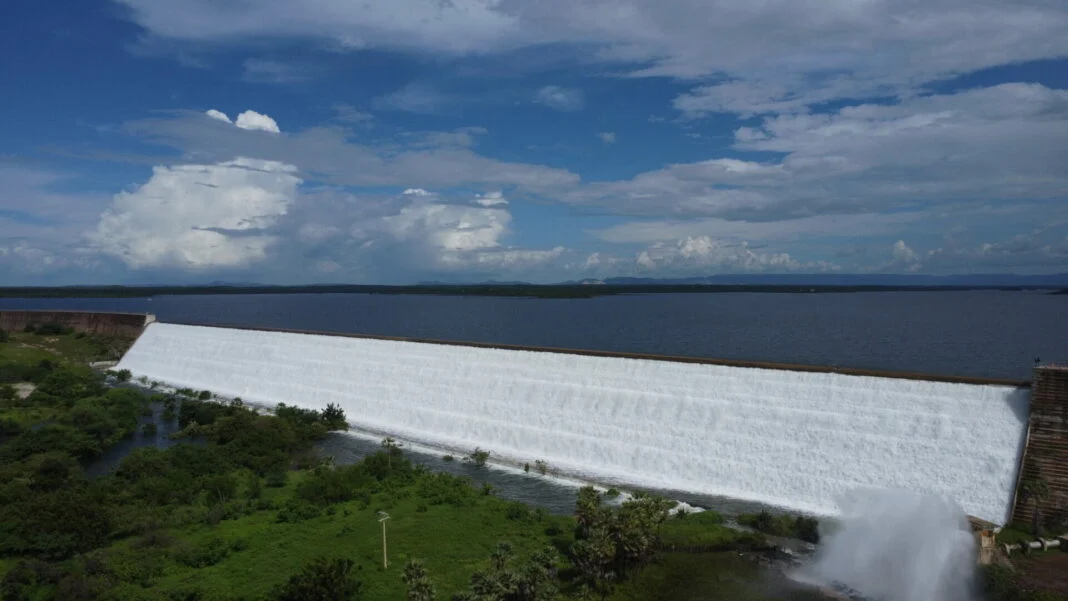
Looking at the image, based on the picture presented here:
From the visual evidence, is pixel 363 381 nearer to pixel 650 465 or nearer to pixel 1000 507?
pixel 650 465

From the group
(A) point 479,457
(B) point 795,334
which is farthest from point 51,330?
(B) point 795,334

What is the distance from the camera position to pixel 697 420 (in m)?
29.2

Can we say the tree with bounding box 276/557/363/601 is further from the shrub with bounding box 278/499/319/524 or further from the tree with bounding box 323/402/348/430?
the tree with bounding box 323/402/348/430

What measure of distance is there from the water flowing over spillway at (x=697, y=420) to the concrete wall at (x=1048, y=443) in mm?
402

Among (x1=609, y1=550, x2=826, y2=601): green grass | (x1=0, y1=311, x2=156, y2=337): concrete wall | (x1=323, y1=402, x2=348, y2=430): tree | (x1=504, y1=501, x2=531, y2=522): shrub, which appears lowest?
(x1=0, y1=311, x2=156, y2=337): concrete wall

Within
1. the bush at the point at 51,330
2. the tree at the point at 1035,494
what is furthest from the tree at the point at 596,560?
the bush at the point at 51,330

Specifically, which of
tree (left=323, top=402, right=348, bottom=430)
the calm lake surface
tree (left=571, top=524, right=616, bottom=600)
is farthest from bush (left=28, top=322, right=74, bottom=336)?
tree (left=571, top=524, right=616, bottom=600)

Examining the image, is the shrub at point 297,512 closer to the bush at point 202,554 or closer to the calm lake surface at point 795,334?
the bush at point 202,554

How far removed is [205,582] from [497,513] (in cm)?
956

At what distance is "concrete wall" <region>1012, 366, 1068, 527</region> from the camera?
21062mm

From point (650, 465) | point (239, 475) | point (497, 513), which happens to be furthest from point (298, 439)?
point (650, 465)

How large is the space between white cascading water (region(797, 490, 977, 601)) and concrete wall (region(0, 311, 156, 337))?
6840cm

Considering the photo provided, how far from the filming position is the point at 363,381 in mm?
43188

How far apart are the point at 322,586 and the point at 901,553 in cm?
1519
